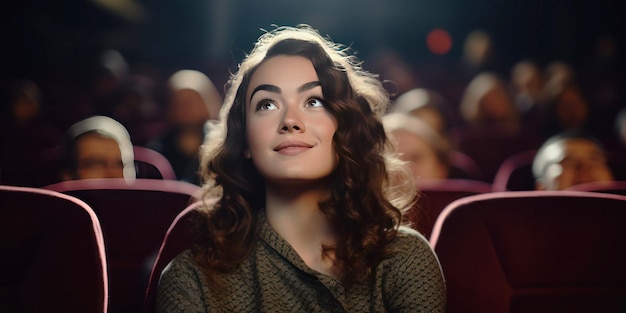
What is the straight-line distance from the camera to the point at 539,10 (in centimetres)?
335

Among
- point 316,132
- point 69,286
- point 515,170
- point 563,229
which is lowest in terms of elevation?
point 515,170

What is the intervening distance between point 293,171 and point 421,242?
25 cm

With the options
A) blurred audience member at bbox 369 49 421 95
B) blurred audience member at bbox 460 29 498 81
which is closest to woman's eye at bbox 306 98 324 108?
blurred audience member at bbox 369 49 421 95

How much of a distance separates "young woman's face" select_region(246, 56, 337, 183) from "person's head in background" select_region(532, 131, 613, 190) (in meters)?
1.23

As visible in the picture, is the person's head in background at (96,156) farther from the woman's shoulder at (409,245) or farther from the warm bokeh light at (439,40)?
the warm bokeh light at (439,40)

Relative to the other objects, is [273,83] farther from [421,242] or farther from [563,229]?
[563,229]

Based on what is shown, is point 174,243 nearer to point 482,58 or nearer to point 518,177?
point 518,177

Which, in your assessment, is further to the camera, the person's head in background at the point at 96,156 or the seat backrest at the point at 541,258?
the person's head in background at the point at 96,156

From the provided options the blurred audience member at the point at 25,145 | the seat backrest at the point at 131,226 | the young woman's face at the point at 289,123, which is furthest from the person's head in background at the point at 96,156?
the young woman's face at the point at 289,123

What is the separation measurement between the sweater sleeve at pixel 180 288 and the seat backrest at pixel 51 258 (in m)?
0.10

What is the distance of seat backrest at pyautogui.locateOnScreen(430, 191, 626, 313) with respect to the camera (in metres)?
1.14

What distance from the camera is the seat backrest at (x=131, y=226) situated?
1.45 metres

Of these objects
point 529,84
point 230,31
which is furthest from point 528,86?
point 230,31

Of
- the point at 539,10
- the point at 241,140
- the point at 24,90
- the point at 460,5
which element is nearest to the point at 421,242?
the point at 241,140
